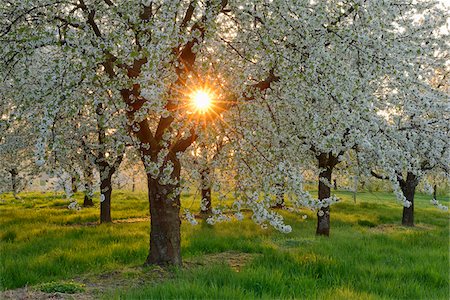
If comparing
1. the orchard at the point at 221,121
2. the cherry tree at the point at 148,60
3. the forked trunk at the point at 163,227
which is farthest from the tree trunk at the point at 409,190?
the forked trunk at the point at 163,227

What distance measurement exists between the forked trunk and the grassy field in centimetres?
51

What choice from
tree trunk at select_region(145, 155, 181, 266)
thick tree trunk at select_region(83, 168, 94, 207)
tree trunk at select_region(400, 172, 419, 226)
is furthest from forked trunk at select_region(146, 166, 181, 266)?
tree trunk at select_region(400, 172, 419, 226)

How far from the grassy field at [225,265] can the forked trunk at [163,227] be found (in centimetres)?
51

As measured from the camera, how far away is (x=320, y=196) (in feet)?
61.5

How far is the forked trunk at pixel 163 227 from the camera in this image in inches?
432

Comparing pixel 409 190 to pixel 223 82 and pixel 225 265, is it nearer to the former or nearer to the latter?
pixel 225 265

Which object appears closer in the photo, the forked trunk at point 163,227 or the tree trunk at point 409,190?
the forked trunk at point 163,227

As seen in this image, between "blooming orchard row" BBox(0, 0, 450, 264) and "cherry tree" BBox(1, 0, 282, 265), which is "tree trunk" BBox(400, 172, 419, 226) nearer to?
"blooming orchard row" BBox(0, 0, 450, 264)

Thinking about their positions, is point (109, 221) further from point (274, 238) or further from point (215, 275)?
point (215, 275)

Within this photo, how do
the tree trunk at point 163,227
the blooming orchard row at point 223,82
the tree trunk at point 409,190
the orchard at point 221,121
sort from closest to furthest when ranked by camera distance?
the blooming orchard row at point 223,82 < the orchard at point 221,121 < the tree trunk at point 163,227 < the tree trunk at point 409,190

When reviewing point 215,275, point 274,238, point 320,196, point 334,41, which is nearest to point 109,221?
point 274,238

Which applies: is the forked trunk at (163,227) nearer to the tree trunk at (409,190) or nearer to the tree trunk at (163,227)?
the tree trunk at (163,227)

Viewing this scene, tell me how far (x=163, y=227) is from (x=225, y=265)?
1894 millimetres

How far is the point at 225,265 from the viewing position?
10375mm
